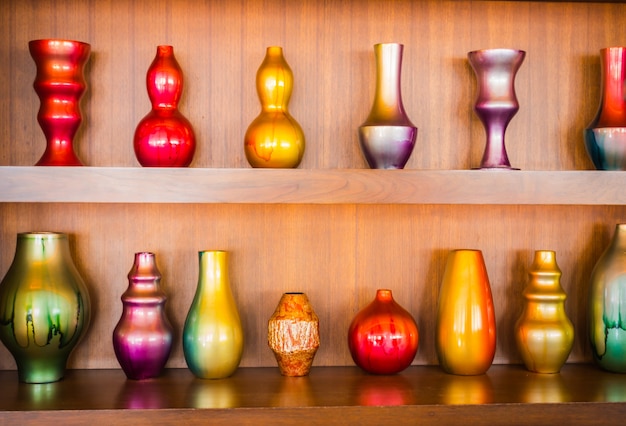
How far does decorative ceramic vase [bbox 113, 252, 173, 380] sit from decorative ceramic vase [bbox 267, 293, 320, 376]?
0.67ft

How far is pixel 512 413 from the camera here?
136cm

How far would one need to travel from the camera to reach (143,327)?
148cm


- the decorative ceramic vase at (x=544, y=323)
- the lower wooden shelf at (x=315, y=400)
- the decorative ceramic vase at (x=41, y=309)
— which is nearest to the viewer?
the lower wooden shelf at (x=315, y=400)

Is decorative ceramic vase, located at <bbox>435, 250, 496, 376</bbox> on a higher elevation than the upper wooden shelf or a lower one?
lower

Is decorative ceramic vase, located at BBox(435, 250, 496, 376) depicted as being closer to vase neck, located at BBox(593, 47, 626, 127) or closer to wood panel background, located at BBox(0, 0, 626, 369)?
wood panel background, located at BBox(0, 0, 626, 369)

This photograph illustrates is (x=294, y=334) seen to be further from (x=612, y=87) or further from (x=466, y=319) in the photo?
(x=612, y=87)

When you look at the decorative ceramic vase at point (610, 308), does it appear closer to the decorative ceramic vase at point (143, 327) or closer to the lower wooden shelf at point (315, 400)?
the lower wooden shelf at point (315, 400)

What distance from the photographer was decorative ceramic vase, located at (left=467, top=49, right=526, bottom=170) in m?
1.55

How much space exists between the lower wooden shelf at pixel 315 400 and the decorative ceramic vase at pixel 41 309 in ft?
0.14

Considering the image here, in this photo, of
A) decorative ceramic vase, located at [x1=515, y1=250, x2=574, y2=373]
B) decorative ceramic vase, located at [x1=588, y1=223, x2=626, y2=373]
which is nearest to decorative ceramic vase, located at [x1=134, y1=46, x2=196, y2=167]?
decorative ceramic vase, located at [x1=515, y1=250, x2=574, y2=373]

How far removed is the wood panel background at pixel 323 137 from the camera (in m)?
1.60

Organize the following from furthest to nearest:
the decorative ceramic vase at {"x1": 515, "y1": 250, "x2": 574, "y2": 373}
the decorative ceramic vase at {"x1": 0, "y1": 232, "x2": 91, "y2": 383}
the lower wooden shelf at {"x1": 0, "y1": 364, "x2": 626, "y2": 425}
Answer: the decorative ceramic vase at {"x1": 515, "y1": 250, "x2": 574, "y2": 373} → the decorative ceramic vase at {"x1": 0, "y1": 232, "x2": 91, "y2": 383} → the lower wooden shelf at {"x1": 0, "y1": 364, "x2": 626, "y2": 425}

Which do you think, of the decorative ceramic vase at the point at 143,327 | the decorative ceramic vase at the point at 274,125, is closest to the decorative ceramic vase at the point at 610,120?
the decorative ceramic vase at the point at 274,125

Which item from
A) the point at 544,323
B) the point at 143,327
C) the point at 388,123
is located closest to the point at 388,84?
the point at 388,123
